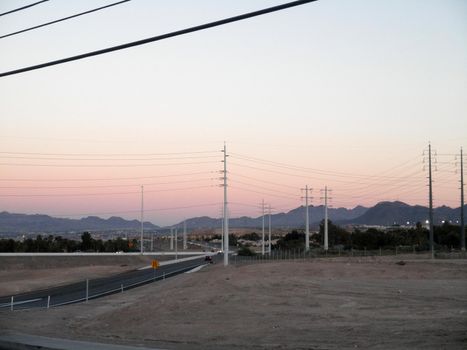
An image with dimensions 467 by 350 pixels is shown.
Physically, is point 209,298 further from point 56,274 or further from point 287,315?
point 56,274

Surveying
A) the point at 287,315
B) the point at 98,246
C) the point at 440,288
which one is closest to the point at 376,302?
the point at 287,315

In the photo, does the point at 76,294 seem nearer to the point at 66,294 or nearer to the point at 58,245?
the point at 66,294

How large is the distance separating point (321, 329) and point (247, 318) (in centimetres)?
578

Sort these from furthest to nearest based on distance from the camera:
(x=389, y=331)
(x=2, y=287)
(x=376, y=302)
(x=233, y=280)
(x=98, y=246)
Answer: (x=98, y=246)
(x=2, y=287)
(x=233, y=280)
(x=376, y=302)
(x=389, y=331)

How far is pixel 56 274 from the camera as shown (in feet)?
288

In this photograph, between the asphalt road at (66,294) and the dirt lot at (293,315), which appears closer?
the dirt lot at (293,315)

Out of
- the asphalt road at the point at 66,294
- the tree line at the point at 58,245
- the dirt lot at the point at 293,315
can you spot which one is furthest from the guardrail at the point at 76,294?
the tree line at the point at 58,245

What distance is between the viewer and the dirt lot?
65.6 feet

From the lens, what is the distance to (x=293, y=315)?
92.3 ft

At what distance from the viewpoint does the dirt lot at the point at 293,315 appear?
1998 centimetres

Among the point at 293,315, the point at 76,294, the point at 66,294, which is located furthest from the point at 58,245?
the point at 293,315

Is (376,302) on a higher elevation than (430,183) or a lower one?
lower

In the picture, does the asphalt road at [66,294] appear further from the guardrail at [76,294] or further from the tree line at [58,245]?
the tree line at [58,245]

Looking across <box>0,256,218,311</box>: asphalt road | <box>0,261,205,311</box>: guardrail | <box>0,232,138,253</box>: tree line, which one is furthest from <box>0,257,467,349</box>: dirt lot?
<box>0,232,138,253</box>: tree line
